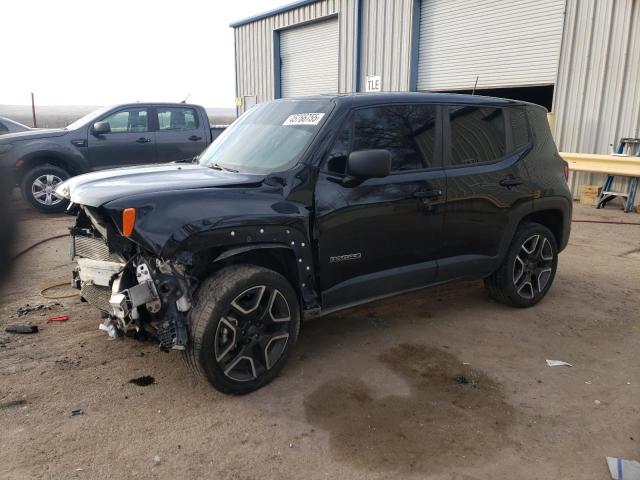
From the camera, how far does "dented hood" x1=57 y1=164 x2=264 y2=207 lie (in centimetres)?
322

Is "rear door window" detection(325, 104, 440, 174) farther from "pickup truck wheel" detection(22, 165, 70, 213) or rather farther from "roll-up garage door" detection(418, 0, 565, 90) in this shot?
"roll-up garage door" detection(418, 0, 565, 90)

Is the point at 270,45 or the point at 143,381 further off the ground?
the point at 270,45

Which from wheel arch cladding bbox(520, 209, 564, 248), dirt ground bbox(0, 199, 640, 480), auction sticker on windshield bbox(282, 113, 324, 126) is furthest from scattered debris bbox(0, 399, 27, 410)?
wheel arch cladding bbox(520, 209, 564, 248)

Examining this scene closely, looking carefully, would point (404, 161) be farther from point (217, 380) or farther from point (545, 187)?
point (217, 380)

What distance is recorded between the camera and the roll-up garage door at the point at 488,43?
11578mm

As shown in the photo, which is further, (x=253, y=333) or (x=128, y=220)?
(x=253, y=333)

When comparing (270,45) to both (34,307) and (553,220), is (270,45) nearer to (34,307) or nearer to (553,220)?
(553,220)

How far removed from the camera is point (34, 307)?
4859mm

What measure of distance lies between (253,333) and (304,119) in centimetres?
163

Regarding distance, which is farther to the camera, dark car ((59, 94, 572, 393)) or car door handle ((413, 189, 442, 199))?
car door handle ((413, 189, 442, 199))

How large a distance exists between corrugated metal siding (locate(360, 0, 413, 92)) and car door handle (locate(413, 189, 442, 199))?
→ 10979 mm

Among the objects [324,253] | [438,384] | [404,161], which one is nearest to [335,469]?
[438,384]

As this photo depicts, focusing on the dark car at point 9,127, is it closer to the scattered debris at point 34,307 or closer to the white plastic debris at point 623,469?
the scattered debris at point 34,307

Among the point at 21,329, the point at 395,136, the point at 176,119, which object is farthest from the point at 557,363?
the point at 176,119
